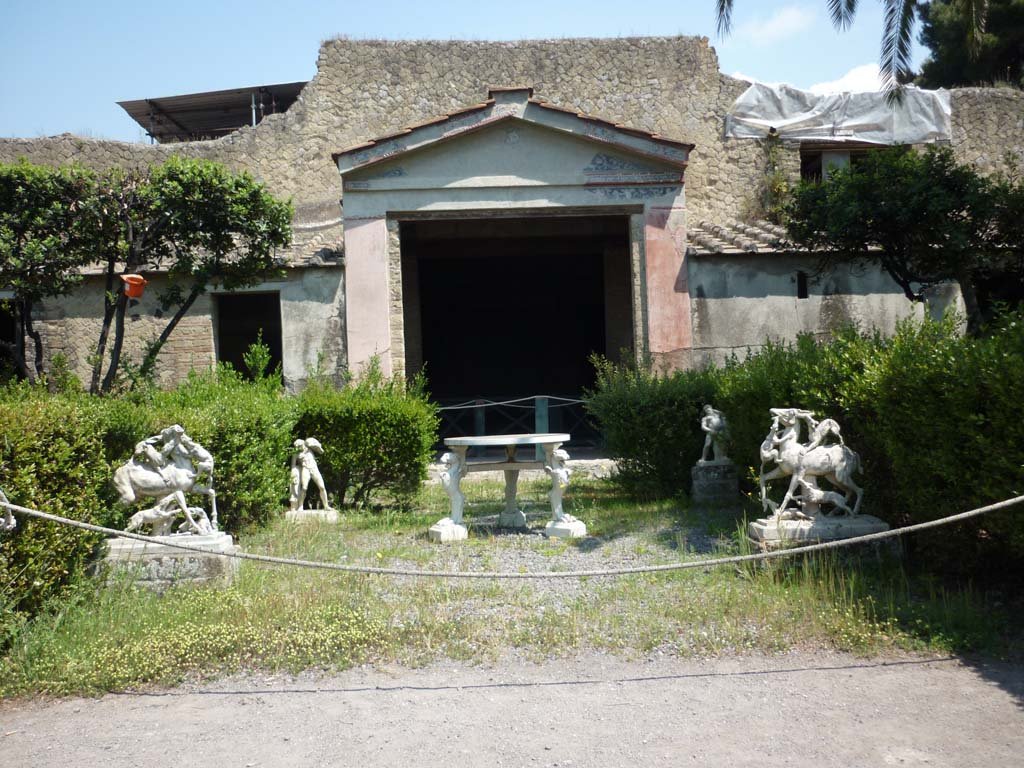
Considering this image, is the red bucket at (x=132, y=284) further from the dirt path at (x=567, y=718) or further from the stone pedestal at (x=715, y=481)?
the dirt path at (x=567, y=718)

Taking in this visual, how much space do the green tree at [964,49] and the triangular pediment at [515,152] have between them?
39.0ft

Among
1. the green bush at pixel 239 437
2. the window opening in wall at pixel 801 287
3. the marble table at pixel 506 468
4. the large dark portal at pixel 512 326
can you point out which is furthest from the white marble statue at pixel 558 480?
the large dark portal at pixel 512 326

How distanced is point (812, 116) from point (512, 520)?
12303 millimetres

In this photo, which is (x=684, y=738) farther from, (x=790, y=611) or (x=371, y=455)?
(x=371, y=455)

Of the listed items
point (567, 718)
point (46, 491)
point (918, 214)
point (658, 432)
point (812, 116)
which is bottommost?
point (567, 718)

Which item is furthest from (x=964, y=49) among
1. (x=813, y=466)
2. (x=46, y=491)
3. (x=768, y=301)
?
(x=46, y=491)

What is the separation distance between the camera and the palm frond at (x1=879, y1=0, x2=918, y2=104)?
7.82m

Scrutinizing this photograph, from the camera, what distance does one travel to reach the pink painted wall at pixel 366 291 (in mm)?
13164

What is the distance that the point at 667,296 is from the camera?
44.0 feet

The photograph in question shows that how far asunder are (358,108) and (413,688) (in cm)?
1491

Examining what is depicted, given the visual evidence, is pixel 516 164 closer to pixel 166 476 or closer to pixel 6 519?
pixel 166 476

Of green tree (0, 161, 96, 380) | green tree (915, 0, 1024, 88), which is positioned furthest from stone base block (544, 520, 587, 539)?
green tree (915, 0, 1024, 88)

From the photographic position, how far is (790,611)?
5.00 meters

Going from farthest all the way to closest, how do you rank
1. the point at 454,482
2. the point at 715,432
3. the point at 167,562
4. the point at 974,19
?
the point at 715,432
the point at 454,482
the point at 974,19
the point at 167,562
